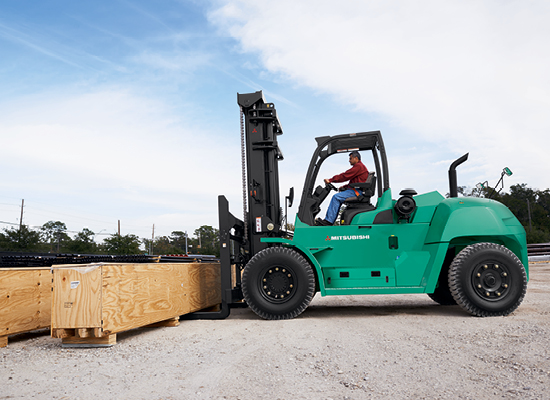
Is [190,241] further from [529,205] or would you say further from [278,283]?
[278,283]

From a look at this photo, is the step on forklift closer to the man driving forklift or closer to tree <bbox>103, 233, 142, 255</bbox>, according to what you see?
the man driving forklift

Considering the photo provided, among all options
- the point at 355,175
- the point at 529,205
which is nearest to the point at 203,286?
the point at 355,175

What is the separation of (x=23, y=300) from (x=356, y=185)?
5376mm

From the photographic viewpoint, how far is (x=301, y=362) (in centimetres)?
426

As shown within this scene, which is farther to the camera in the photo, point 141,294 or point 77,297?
point 141,294

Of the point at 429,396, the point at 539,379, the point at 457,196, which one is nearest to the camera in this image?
the point at 429,396

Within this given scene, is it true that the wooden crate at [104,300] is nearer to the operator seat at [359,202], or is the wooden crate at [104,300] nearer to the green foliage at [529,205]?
the operator seat at [359,202]

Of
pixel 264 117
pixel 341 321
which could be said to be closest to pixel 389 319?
pixel 341 321

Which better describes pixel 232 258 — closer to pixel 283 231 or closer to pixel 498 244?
pixel 283 231

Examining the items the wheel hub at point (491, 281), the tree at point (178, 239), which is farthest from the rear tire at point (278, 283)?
the tree at point (178, 239)

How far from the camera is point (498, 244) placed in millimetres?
7227

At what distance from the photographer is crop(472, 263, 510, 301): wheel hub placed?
274 inches

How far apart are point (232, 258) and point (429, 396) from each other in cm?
507

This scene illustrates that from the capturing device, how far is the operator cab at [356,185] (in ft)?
24.5
